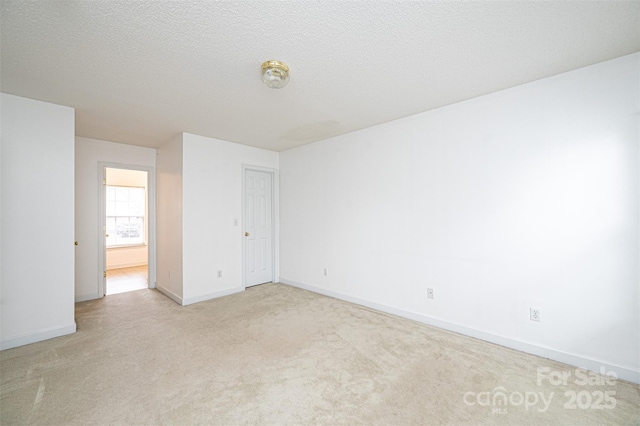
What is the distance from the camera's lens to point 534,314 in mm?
2488

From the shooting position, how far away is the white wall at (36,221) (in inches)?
106

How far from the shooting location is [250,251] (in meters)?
4.86

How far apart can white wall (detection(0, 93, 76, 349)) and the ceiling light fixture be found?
8.25 feet

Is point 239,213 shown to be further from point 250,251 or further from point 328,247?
point 328,247

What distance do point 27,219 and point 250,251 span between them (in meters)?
2.80

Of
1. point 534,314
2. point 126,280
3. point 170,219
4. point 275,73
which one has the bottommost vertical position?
point 126,280

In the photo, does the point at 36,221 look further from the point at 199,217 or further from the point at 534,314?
the point at 534,314

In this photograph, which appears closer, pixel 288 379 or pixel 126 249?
pixel 288 379

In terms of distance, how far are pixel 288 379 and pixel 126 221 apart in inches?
281

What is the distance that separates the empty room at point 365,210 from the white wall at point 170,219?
10cm

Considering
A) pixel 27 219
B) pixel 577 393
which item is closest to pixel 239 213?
pixel 27 219
